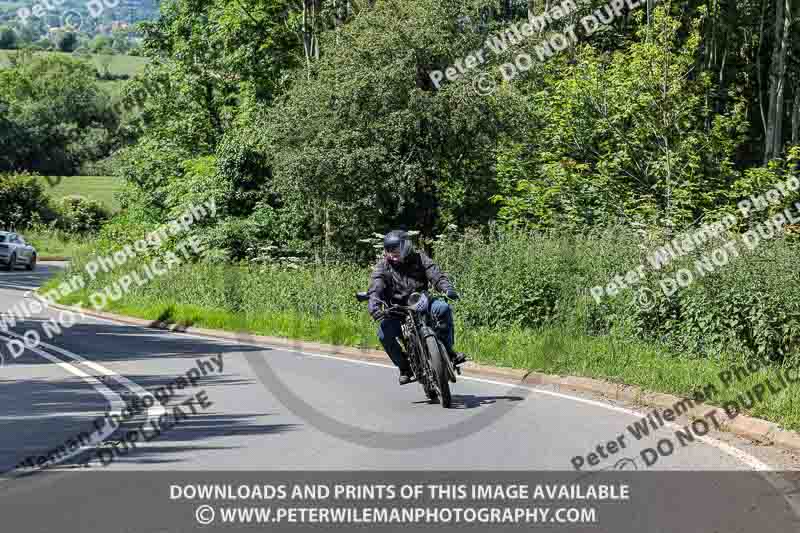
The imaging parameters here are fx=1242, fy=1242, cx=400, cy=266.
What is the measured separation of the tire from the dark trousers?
269 mm

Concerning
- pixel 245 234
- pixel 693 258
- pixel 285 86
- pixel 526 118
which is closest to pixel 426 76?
pixel 526 118

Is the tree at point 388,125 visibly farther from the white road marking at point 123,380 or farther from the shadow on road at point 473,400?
the shadow on road at point 473,400

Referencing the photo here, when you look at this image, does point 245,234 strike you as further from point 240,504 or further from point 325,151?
point 240,504

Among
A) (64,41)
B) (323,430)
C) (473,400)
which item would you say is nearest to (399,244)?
(473,400)

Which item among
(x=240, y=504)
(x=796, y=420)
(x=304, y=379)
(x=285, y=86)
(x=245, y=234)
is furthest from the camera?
(x=285, y=86)

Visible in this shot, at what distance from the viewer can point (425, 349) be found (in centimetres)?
1324

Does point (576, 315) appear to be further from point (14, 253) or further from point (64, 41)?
point (64, 41)

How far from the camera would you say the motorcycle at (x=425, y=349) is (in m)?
13.0

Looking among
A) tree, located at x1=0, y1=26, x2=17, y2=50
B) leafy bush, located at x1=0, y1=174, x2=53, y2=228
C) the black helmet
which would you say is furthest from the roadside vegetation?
tree, located at x1=0, y1=26, x2=17, y2=50

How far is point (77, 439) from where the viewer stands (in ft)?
37.5

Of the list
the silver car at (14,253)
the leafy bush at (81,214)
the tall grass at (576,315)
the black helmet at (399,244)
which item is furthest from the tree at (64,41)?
the black helmet at (399,244)

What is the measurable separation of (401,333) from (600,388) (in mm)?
2685

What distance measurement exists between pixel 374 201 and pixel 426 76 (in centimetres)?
369

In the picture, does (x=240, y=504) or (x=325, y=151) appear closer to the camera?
(x=240, y=504)
